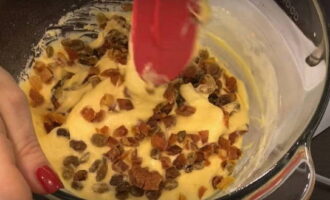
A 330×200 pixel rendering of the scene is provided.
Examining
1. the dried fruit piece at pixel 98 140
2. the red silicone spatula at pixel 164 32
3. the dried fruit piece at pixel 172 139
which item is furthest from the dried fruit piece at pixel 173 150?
the red silicone spatula at pixel 164 32

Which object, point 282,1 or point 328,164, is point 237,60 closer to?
point 282,1

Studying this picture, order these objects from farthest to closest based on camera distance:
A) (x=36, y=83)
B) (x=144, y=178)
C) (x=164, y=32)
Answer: (x=36, y=83) → (x=144, y=178) → (x=164, y=32)

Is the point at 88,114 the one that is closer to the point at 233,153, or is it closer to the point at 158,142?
the point at 158,142

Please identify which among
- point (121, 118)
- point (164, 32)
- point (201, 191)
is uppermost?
point (164, 32)

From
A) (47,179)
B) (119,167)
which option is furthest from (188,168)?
(47,179)

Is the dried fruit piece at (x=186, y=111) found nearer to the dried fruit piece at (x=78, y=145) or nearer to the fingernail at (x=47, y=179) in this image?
the dried fruit piece at (x=78, y=145)

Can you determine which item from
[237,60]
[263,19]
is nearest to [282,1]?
[263,19]
